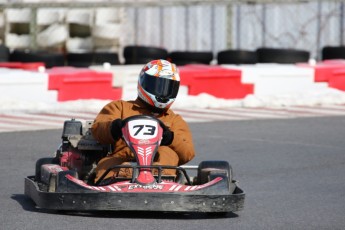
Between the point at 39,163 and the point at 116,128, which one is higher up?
the point at 116,128

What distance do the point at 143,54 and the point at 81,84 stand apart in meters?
2.98

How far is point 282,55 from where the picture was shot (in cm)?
1664

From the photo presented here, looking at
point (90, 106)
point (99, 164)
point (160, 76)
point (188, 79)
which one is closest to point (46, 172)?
point (99, 164)

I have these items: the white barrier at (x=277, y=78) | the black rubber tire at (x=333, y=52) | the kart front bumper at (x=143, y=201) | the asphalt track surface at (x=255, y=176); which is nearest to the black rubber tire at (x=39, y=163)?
the asphalt track surface at (x=255, y=176)

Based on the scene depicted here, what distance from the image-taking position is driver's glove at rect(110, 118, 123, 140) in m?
7.14

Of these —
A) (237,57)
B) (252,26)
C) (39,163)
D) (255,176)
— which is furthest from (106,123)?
(252,26)

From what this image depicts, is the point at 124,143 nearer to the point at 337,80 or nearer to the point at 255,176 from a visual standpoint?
the point at 255,176

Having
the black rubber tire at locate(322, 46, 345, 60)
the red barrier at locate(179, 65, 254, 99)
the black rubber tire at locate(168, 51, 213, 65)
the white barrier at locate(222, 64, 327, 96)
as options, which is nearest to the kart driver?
the red barrier at locate(179, 65, 254, 99)

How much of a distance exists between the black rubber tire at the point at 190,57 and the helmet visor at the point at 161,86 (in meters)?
9.19

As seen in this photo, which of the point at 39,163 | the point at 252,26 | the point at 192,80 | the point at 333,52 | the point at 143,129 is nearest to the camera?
the point at 143,129

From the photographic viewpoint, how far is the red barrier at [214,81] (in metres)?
14.7

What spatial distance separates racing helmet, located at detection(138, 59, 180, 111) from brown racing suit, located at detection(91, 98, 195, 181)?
9 cm

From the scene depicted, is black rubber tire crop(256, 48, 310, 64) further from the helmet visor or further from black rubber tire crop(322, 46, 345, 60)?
the helmet visor

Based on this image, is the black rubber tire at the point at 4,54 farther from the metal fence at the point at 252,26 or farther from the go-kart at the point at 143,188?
the go-kart at the point at 143,188
